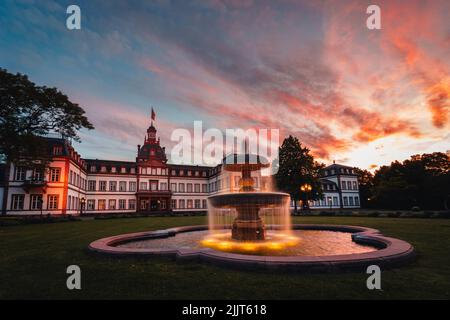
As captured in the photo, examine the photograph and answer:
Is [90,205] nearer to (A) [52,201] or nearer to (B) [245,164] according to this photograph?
(A) [52,201]

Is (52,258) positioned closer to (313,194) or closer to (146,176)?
(313,194)

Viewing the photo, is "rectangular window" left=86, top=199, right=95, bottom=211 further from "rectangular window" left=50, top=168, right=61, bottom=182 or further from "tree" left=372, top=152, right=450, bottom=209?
"tree" left=372, top=152, right=450, bottom=209

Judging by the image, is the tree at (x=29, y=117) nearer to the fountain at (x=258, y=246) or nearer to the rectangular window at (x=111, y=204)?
the fountain at (x=258, y=246)

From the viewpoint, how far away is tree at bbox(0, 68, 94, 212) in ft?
63.6

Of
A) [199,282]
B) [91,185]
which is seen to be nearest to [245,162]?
[199,282]

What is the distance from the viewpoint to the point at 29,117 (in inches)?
823

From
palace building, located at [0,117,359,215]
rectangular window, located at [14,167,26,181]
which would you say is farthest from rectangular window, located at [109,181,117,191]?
rectangular window, located at [14,167,26,181]

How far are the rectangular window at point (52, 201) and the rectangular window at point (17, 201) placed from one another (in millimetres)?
3249

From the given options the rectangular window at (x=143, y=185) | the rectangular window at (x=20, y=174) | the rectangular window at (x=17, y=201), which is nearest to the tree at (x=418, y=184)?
the rectangular window at (x=143, y=185)

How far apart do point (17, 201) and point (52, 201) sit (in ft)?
14.0

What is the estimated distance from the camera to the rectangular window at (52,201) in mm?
33125

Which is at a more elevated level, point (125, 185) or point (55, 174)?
point (55, 174)

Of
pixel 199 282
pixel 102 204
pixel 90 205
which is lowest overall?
pixel 199 282
